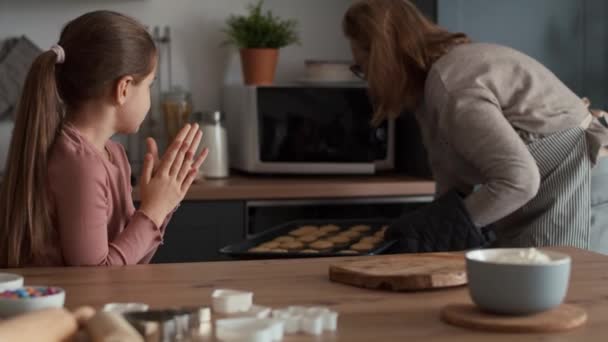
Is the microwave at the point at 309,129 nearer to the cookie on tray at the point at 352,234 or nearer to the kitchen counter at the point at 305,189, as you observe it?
the kitchen counter at the point at 305,189

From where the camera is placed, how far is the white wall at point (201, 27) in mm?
3533

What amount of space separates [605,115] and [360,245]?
0.94 meters

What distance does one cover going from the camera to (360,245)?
6.63ft

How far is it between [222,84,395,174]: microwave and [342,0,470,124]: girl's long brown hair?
90cm

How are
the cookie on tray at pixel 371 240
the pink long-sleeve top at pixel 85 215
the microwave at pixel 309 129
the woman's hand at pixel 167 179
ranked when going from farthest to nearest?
1. the microwave at pixel 309 129
2. the cookie on tray at pixel 371 240
3. the woman's hand at pixel 167 179
4. the pink long-sleeve top at pixel 85 215

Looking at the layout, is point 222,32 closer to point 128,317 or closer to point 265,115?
point 265,115

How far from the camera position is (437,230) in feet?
6.55

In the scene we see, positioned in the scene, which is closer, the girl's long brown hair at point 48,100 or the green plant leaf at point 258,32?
the girl's long brown hair at point 48,100

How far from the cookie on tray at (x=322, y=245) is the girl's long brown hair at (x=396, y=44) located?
17.3 inches

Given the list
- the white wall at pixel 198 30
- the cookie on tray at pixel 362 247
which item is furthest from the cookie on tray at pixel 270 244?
the white wall at pixel 198 30

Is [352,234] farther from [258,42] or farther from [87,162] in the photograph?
[258,42]

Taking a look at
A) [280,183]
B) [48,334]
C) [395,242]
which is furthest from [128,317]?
[280,183]

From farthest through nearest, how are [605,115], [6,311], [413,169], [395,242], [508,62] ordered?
[413,169] → [605,115] → [508,62] → [395,242] → [6,311]

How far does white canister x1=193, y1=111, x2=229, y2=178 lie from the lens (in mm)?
3297
